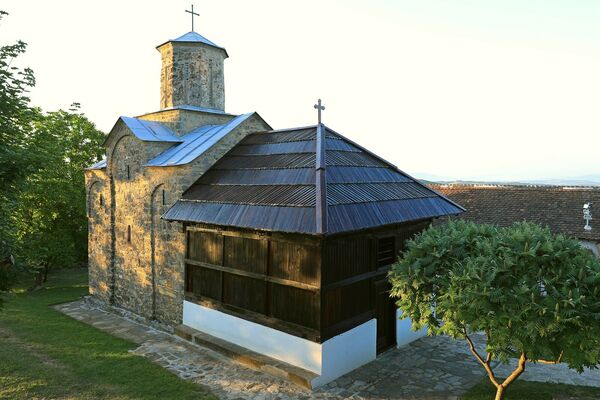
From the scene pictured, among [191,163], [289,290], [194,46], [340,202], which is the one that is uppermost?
[194,46]

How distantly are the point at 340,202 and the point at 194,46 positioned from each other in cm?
1004

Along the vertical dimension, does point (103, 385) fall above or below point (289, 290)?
below

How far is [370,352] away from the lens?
33.9 feet

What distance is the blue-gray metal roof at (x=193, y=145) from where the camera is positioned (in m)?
12.6

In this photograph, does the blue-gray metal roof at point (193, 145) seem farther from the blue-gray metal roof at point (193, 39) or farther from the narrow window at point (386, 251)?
the narrow window at point (386, 251)

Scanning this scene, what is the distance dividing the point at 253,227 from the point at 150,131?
713 cm

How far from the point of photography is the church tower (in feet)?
51.7

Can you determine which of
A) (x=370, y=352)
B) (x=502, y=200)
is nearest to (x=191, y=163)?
(x=370, y=352)

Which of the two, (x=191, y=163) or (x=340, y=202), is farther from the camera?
(x=191, y=163)

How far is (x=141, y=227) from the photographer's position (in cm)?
1402

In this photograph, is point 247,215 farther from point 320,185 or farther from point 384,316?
point 384,316

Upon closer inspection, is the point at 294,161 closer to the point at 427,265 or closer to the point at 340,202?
the point at 340,202

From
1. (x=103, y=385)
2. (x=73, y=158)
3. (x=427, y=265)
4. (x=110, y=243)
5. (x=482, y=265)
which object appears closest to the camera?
(x=482, y=265)

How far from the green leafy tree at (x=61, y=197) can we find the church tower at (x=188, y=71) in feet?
25.3
